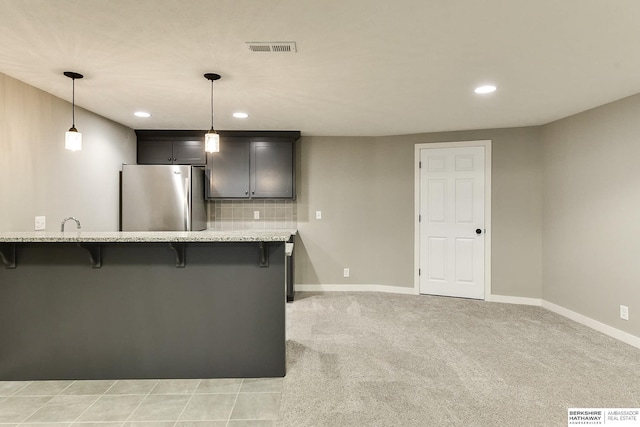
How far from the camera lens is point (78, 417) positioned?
6.66 feet

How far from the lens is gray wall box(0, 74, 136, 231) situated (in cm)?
269

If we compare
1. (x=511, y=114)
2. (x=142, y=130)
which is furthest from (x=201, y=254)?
(x=511, y=114)

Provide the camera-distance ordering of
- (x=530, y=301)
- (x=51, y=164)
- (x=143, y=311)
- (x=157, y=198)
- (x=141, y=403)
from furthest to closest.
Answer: (x=530, y=301), (x=157, y=198), (x=51, y=164), (x=143, y=311), (x=141, y=403)

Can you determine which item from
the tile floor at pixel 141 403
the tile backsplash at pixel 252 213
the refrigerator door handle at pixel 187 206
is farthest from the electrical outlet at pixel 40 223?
the tile backsplash at pixel 252 213

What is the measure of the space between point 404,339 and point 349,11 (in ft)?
8.98

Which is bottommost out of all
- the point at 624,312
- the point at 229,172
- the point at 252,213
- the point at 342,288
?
the point at 342,288

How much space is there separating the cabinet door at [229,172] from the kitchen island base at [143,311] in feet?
7.58

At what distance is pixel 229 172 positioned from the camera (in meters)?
4.74

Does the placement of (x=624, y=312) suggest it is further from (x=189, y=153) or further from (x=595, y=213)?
(x=189, y=153)

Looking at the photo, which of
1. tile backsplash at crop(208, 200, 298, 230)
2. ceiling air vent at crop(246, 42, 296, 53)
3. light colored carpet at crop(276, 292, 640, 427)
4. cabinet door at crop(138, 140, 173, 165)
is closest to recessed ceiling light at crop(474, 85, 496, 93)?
ceiling air vent at crop(246, 42, 296, 53)

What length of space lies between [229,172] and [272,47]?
2770 mm

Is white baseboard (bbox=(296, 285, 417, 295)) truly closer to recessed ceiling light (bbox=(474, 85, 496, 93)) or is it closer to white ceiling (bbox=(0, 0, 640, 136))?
white ceiling (bbox=(0, 0, 640, 136))

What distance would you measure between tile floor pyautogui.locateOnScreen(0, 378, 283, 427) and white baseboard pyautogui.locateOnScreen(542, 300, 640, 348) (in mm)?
3231

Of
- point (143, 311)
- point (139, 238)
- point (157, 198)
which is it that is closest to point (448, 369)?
point (143, 311)
